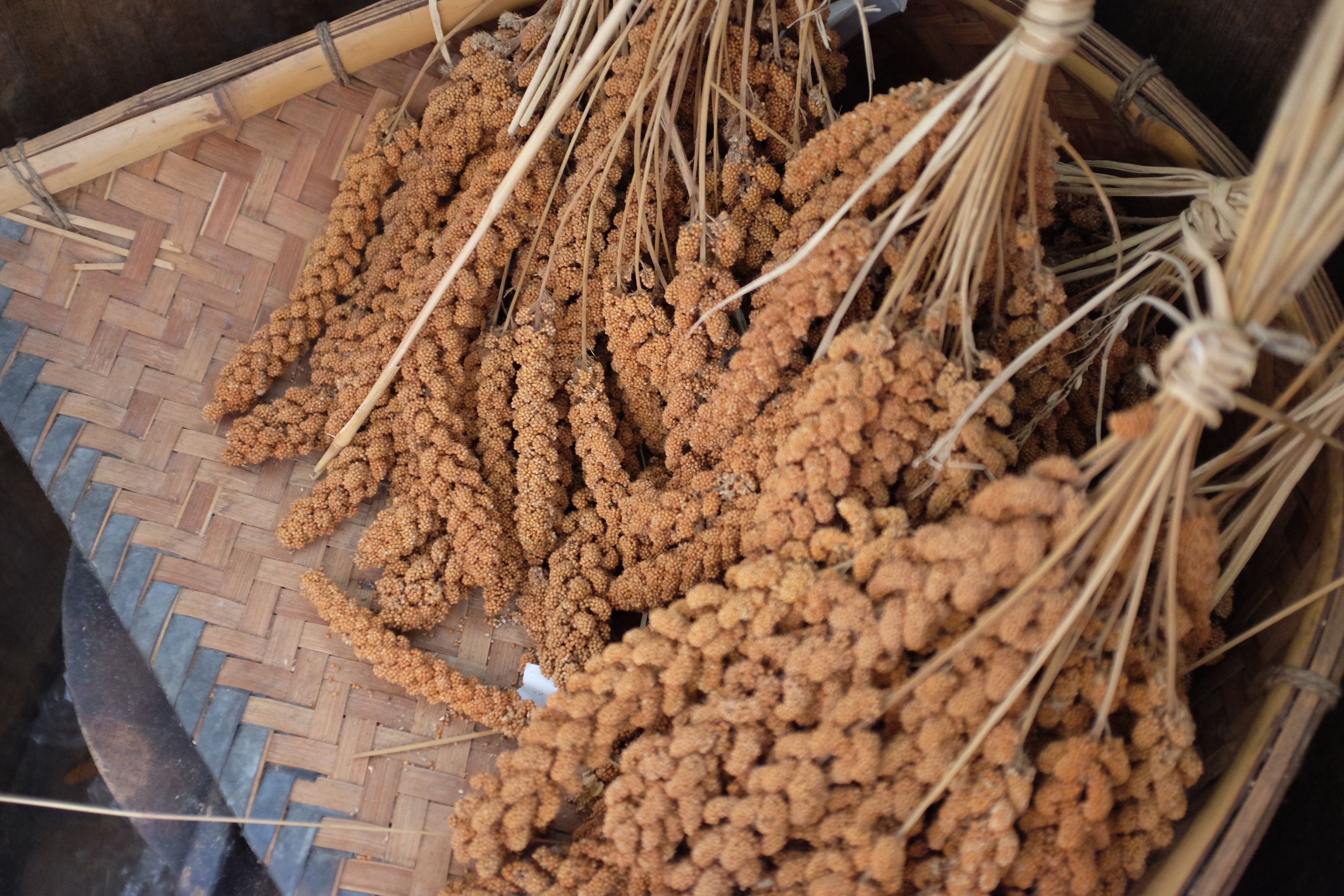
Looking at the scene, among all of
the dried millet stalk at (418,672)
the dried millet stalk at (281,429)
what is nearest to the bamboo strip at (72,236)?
the dried millet stalk at (281,429)

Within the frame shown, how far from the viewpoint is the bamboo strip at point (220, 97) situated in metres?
1.69

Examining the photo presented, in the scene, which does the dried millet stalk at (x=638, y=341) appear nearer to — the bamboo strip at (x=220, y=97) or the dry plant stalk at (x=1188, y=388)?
the dry plant stalk at (x=1188, y=388)

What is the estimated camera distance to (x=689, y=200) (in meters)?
1.52

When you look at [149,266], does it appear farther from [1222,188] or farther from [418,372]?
[1222,188]

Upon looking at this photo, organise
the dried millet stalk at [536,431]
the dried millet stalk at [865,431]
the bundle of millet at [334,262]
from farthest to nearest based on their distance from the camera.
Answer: the bundle of millet at [334,262] → the dried millet stalk at [536,431] → the dried millet stalk at [865,431]

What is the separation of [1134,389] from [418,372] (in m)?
1.22

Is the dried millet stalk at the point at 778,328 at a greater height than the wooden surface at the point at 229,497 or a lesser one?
greater

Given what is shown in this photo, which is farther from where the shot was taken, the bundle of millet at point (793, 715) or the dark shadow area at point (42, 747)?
the dark shadow area at point (42, 747)

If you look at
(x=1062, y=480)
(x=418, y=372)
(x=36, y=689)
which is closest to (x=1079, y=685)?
(x=1062, y=480)

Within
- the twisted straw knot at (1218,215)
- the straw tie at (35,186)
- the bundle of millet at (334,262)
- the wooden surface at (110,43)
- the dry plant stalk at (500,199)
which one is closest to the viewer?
the twisted straw knot at (1218,215)

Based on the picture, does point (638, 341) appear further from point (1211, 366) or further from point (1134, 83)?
point (1134, 83)

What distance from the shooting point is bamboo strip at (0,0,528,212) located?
66.6 inches

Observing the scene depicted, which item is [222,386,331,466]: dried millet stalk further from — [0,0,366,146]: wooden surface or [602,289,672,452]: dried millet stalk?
[0,0,366,146]: wooden surface

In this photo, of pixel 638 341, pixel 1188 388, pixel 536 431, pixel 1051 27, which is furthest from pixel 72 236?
pixel 1188 388
